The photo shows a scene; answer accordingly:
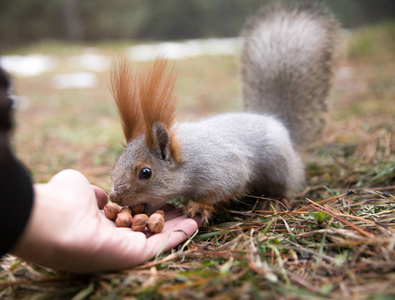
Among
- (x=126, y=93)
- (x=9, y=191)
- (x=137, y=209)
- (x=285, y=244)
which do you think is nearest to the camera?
(x=9, y=191)

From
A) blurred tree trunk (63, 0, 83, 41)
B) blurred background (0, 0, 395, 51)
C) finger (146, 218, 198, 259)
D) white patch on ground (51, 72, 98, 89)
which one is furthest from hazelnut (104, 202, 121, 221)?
blurred tree trunk (63, 0, 83, 41)

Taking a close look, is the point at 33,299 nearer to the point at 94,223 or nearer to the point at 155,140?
the point at 94,223

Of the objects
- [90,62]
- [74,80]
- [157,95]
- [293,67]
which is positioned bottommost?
[157,95]

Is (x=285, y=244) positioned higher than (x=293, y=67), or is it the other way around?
(x=293, y=67)

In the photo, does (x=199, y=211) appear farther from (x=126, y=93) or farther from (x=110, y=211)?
(x=126, y=93)

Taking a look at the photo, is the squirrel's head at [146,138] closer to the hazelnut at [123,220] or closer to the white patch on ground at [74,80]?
the hazelnut at [123,220]

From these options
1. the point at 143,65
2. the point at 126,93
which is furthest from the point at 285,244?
the point at 143,65

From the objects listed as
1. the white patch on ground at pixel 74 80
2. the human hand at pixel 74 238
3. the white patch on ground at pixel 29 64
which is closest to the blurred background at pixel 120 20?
the white patch on ground at pixel 29 64
